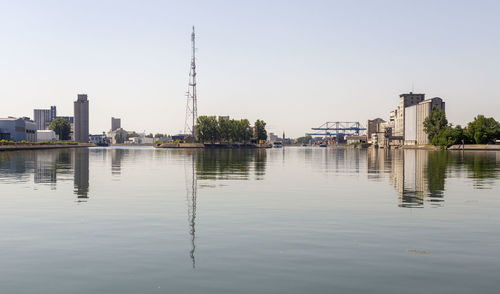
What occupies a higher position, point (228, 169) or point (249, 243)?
point (228, 169)

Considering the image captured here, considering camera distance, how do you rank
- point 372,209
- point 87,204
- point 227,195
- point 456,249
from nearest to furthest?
1. point 456,249
2. point 372,209
3. point 87,204
4. point 227,195

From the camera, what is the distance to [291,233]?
66.8ft

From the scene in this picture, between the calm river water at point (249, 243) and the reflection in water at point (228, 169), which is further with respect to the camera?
the reflection in water at point (228, 169)

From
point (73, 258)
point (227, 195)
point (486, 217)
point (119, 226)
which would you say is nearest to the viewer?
point (73, 258)

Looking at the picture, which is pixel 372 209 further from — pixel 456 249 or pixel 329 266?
pixel 329 266

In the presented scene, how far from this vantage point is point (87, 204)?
29797 millimetres

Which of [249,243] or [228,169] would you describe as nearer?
[249,243]

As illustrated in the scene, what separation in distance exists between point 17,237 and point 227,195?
1674 cm

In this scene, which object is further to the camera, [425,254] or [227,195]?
[227,195]

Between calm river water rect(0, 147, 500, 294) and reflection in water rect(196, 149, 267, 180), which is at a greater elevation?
reflection in water rect(196, 149, 267, 180)

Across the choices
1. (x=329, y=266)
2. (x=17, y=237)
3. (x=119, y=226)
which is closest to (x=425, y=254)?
(x=329, y=266)

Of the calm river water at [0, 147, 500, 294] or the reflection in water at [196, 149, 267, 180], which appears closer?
the calm river water at [0, 147, 500, 294]

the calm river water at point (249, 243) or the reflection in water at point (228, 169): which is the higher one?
the reflection in water at point (228, 169)

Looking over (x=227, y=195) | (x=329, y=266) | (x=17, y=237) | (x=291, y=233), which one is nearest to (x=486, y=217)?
(x=291, y=233)
